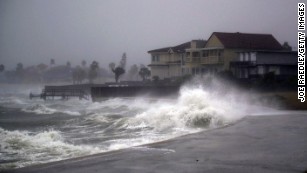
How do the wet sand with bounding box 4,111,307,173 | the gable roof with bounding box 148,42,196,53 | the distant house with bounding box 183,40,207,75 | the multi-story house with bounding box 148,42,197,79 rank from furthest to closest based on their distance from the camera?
the multi-story house with bounding box 148,42,197,79, the gable roof with bounding box 148,42,196,53, the distant house with bounding box 183,40,207,75, the wet sand with bounding box 4,111,307,173

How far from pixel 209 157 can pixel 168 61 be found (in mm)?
50538

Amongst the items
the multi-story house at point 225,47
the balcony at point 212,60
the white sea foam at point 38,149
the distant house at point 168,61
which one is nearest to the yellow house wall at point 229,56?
the multi-story house at point 225,47

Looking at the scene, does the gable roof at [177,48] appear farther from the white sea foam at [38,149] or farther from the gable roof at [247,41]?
the white sea foam at [38,149]

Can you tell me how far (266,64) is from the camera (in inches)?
1586

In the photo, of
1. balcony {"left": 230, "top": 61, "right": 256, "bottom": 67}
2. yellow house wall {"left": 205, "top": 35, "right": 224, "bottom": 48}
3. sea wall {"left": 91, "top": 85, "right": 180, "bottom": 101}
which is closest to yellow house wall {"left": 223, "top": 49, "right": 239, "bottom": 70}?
yellow house wall {"left": 205, "top": 35, "right": 224, "bottom": 48}

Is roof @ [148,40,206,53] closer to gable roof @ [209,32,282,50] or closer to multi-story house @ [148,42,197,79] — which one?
multi-story house @ [148,42,197,79]

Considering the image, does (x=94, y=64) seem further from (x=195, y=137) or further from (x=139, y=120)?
(x=195, y=137)

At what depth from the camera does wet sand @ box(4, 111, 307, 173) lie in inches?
306

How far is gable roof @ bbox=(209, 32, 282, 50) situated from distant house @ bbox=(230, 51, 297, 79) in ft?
15.0

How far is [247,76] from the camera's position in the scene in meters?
42.2

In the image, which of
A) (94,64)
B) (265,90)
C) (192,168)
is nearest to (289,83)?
(265,90)

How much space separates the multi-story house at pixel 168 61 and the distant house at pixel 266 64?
13632 mm

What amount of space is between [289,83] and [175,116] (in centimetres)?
1675

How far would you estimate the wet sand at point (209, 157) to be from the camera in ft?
25.5
